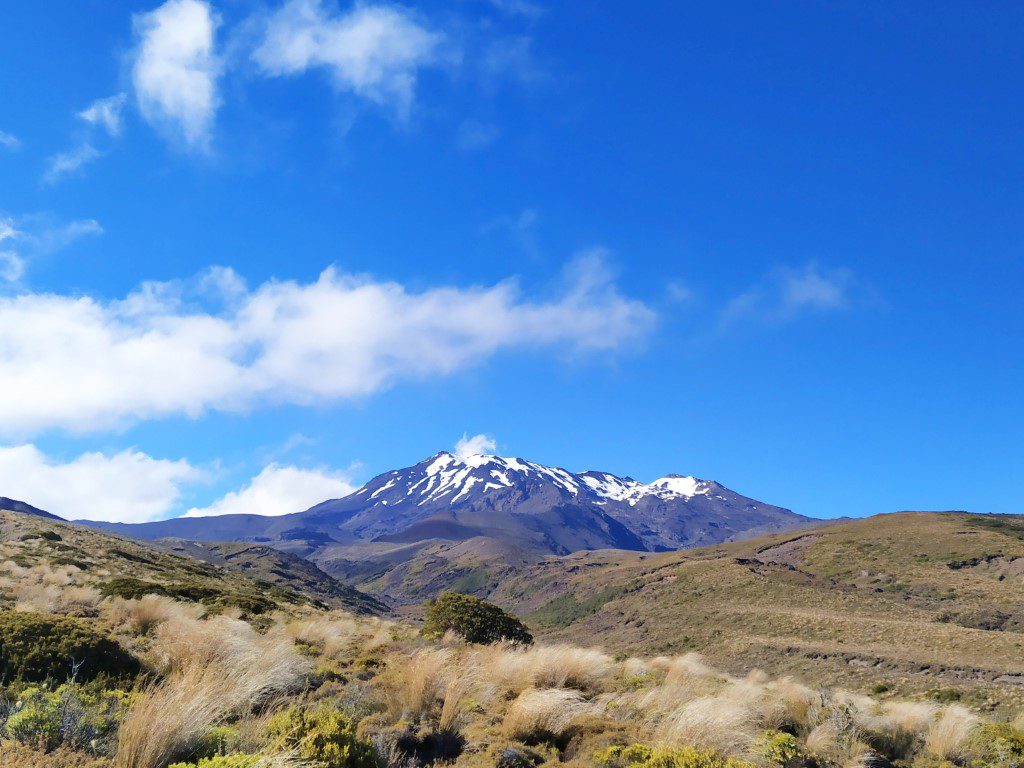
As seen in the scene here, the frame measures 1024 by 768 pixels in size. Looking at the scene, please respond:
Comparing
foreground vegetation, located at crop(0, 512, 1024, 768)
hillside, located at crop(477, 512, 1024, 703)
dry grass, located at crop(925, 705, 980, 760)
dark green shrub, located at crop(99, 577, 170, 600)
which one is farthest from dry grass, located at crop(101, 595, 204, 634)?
hillside, located at crop(477, 512, 1024, 703)

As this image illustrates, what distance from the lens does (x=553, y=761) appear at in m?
7.97

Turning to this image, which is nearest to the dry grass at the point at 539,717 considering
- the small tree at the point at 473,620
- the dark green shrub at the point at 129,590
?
the dark green shrub at the point at 129,590

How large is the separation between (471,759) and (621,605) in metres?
105

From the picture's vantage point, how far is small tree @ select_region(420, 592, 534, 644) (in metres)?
27.9

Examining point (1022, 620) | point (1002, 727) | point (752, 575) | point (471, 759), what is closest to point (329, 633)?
point (471, 759)

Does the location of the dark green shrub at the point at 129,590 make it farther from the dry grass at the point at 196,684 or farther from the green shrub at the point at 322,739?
the green shrub at the point at 322,739

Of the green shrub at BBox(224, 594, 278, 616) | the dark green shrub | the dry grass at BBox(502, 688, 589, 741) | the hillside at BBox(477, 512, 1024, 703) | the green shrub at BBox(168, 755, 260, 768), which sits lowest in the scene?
the hillside at BBox(477, 512, 1024, 703)

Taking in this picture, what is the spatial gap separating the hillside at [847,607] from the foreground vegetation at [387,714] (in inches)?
960

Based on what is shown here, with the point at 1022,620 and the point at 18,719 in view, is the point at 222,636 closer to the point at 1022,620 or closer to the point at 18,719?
the point at 18,719

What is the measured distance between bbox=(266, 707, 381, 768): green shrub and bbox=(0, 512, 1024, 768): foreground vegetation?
23 mm

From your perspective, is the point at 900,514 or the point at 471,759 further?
the point at 900,514

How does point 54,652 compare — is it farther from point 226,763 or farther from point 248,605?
point 248,605

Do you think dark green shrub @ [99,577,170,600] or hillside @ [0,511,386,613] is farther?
hillside @ [0,511,386,613]

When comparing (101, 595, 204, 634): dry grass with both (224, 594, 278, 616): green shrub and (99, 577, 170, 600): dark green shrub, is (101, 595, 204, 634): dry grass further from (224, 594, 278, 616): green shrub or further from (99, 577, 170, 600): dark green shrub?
(224, 594, 278, 616): green shrub
